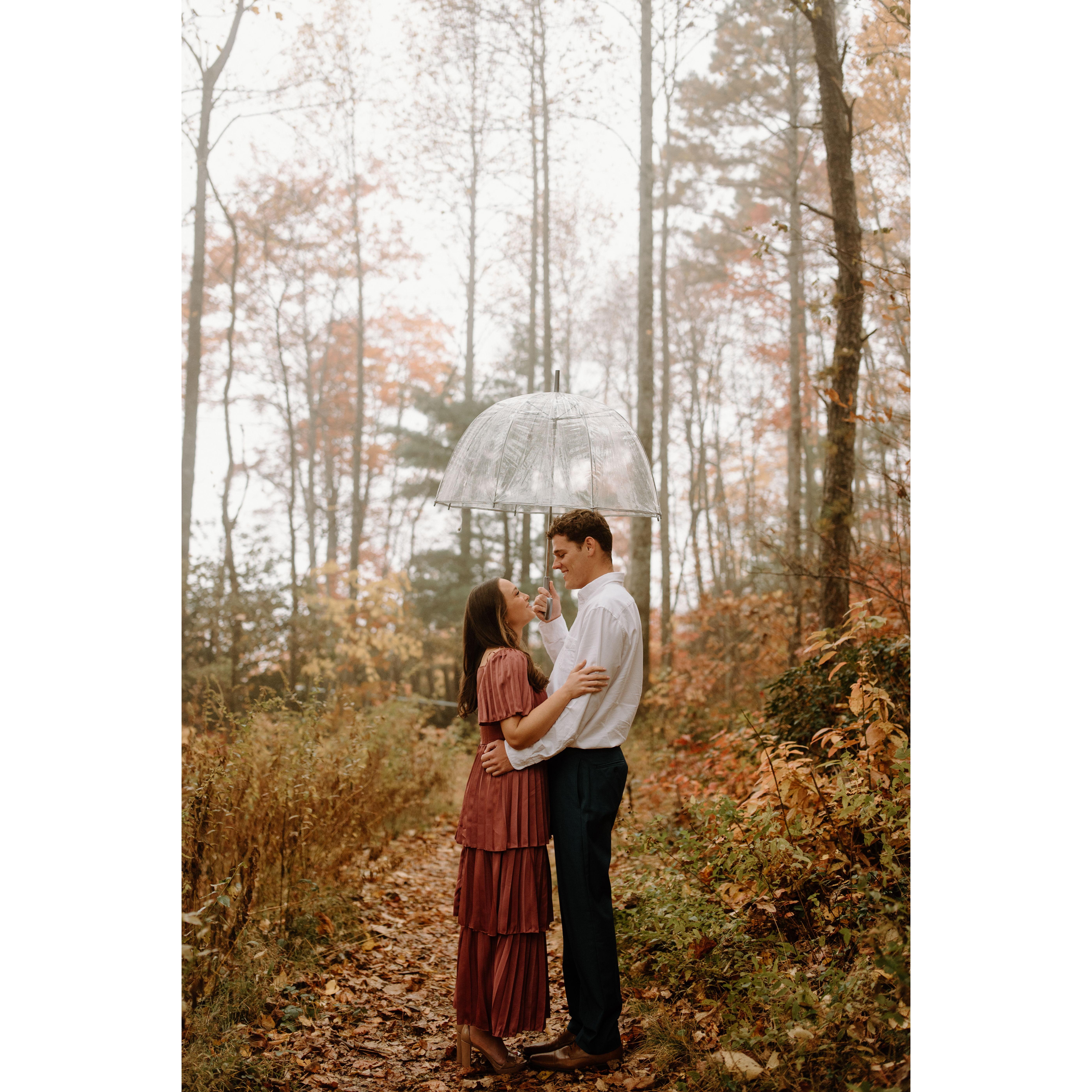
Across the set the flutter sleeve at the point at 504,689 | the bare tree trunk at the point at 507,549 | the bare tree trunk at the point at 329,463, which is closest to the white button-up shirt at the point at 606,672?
A: the flutter sleeve at the point at 504,689

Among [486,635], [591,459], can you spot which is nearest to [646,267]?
[591,459]

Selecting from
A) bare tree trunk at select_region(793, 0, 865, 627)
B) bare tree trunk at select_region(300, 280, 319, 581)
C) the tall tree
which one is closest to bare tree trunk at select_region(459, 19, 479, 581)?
the tall tree

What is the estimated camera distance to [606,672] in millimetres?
3105

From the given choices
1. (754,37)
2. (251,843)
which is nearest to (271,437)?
(754,37)

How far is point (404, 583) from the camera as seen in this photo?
12.1m

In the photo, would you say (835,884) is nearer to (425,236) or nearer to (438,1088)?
(438,1088)

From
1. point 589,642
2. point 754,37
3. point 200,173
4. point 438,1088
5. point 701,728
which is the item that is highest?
point 754,37

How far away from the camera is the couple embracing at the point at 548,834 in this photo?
10.4ft

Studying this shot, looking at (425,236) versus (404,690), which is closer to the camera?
(404,690)

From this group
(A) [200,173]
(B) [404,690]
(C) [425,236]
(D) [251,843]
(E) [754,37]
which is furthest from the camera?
(C) [425,236]

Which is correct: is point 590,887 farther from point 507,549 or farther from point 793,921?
point 507,549

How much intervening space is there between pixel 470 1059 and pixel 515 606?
1.79 m
